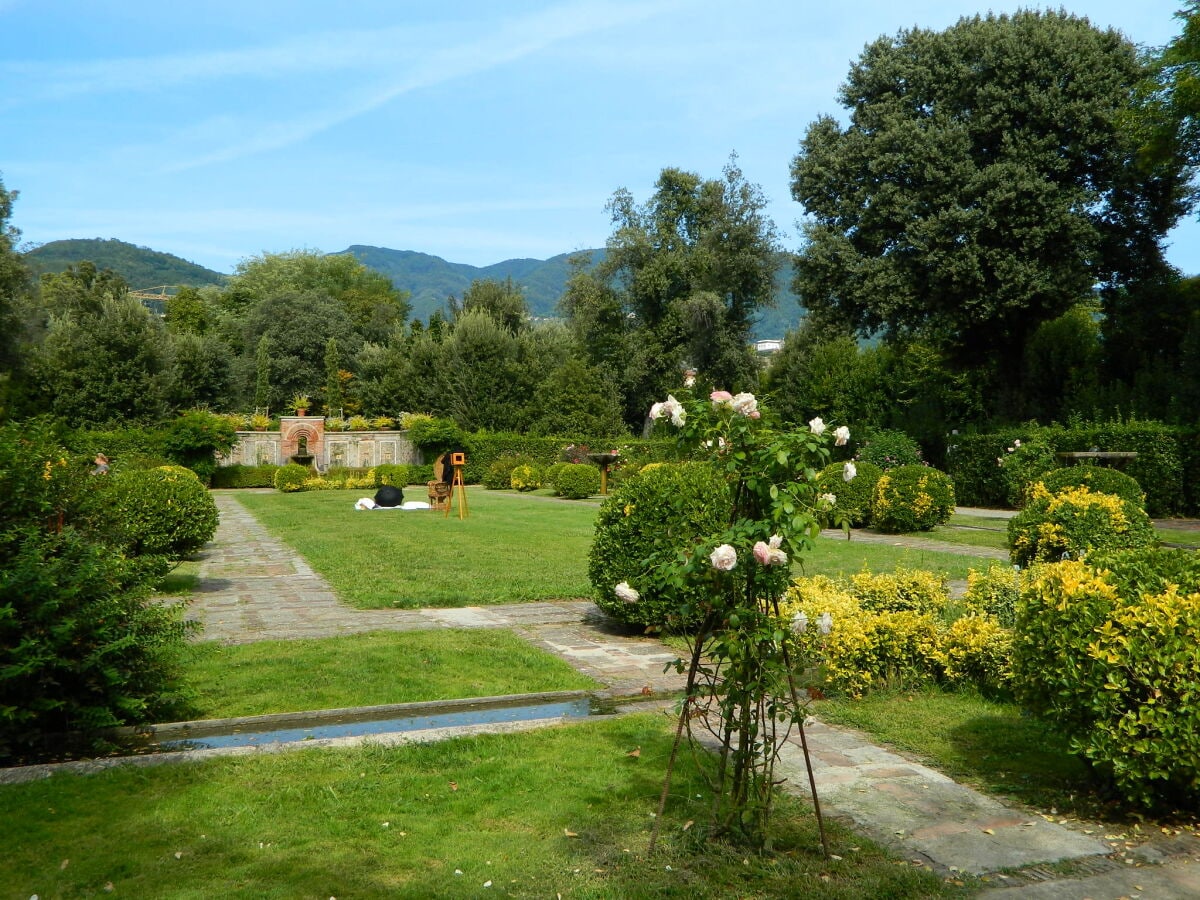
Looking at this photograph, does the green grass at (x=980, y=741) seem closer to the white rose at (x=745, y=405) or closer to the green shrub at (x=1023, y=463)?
the white rose at (x=745, y=405)

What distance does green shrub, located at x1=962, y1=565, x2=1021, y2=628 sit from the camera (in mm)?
6484

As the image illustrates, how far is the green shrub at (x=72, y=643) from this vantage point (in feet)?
15.0

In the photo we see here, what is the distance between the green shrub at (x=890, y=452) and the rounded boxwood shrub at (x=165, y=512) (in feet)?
43.8

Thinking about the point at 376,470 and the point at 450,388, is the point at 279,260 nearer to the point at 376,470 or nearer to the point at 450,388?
the point at 450,388

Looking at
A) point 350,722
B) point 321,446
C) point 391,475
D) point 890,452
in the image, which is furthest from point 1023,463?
point 321,446

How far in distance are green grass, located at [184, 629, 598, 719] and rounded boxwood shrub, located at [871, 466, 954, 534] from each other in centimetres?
983

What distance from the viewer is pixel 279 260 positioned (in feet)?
219

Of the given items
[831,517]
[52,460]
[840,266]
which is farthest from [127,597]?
[840,266]

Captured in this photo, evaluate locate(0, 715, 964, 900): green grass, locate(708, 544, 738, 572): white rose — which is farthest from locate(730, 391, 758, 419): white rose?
locate(0, 715, 964, 900): green grass

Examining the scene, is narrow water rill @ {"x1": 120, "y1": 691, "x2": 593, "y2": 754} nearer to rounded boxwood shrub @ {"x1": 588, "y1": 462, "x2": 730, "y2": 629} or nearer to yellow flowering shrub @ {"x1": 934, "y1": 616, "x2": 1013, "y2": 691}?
rounded boxwood shrub @ {"x1": 588, "y1": 462, "x2": 730, "y2": 629}

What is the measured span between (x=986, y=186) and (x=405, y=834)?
2126 cm

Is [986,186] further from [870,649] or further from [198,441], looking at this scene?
[198,441]

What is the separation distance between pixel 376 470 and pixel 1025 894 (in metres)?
29.6

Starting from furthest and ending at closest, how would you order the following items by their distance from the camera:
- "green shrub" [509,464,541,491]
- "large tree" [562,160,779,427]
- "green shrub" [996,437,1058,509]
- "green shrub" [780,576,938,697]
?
"large tree" [562,160,779,427] → "green shrub" [509,464,541,491] → "green shrub" [996,437,1058,509] → "green shrub" [780,576,938,697]
